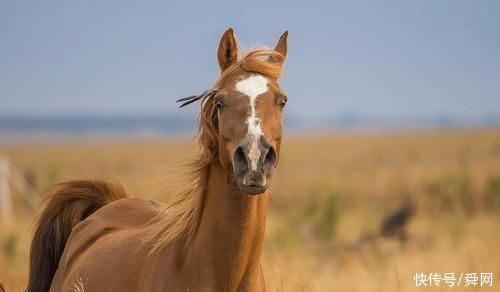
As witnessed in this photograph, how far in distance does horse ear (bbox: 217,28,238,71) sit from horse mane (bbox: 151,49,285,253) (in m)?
0.09

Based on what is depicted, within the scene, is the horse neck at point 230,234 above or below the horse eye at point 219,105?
below

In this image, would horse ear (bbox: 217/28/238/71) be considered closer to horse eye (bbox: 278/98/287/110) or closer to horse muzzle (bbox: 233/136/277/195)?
horse eye (bbox: 278/98/287/110)

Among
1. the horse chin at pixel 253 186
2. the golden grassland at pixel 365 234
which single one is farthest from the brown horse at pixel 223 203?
the golden grassland at pixel 365 234

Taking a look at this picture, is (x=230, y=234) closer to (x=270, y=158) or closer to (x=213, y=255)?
(x=213, y=255)

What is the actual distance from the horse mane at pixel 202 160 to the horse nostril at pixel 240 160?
0.50 metres

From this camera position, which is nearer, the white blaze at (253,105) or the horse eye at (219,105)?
the white blaze at (253,105)

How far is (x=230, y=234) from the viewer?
4.51 meters

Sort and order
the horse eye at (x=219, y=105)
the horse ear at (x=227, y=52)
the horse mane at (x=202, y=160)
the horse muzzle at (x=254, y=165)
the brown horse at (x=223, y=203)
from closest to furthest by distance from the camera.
Answer: the horse muzzle at (x=254, y=165) < the brown horse at (x=223, y=203) < the horse eye at (x=219, y=105) < the horse mane at (x=202, y=160) < the horse ear at (x=227, y=52)

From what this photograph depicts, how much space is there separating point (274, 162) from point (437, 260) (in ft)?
28.5

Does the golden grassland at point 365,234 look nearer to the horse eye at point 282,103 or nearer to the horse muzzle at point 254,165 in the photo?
the horse eye at point 282,103

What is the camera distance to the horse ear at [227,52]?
473 cm

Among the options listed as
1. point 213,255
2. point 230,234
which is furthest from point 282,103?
point 213,255

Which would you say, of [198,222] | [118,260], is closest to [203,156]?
[198,222]

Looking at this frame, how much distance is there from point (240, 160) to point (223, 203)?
1.69 feet
